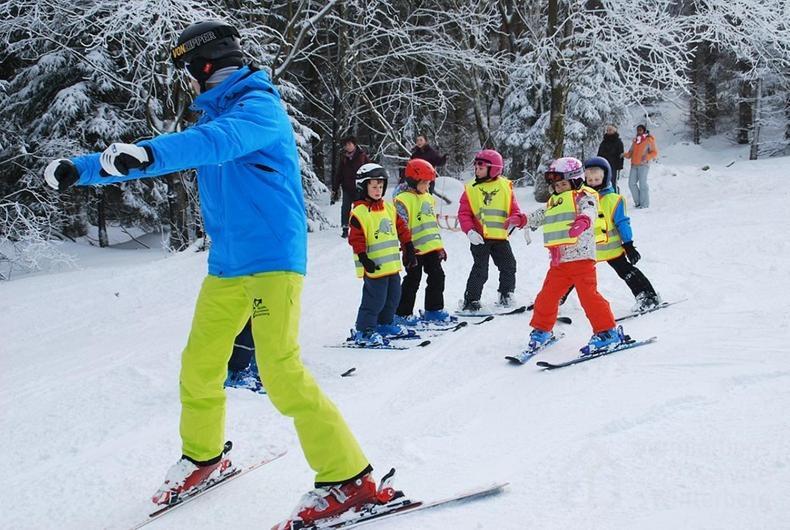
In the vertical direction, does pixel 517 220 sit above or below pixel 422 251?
above

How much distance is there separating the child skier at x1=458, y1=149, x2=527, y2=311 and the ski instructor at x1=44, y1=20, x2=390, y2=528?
468 cm

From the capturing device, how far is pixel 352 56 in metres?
15.9

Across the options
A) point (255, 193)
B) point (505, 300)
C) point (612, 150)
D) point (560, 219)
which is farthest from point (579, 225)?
point (612, 150)

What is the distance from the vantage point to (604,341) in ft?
16.7

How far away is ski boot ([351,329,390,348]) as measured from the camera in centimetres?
609

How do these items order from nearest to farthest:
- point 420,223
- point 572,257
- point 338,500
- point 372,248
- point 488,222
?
point 338,500 < point 572,257 < point 372,248 < point 420,223 < point 488,222

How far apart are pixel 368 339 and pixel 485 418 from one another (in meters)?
2.45

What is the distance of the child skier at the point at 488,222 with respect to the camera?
7.38m

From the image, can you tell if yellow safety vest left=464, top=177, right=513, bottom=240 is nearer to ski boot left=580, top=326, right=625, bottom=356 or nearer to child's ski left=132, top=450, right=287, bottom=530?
ski boot left=580, top=326, right=625, bottom=356

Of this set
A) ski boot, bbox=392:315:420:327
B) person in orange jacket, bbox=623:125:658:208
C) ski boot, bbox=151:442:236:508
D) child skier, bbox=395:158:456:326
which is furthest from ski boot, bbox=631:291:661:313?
person in orange jacket, bbox=623:125:658:208

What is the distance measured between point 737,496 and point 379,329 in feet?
14.5

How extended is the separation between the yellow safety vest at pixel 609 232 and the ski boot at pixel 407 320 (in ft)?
6.48

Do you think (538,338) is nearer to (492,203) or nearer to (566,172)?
(566,172)

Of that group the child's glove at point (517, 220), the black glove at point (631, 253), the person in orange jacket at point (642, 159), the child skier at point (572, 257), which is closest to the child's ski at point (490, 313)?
the child's glove at point (517, 220)
